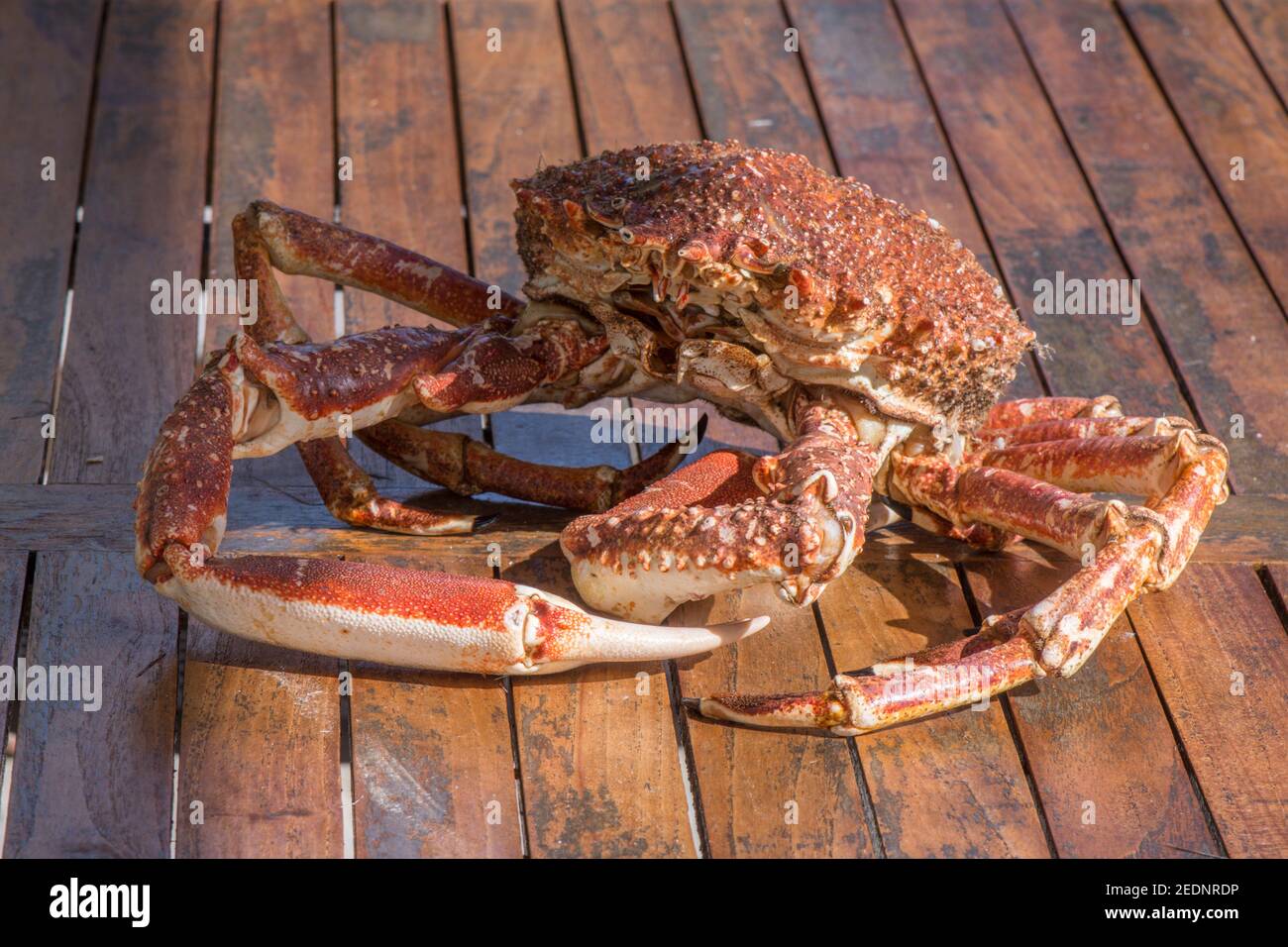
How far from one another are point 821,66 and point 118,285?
2.29 metres

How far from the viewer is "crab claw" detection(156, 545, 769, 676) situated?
2648 millimetres

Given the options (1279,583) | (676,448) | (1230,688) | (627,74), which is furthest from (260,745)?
(627,74)

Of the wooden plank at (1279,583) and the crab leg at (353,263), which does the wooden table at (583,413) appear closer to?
the wooden plank at (1279,583)

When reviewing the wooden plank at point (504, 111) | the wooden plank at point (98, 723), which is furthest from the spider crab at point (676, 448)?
the wooden plank at point (504, 111)

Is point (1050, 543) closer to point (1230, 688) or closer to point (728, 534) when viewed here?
point (1230, 688)

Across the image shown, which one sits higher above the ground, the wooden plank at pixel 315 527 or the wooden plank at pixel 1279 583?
the wooden plank at pixel 315 527

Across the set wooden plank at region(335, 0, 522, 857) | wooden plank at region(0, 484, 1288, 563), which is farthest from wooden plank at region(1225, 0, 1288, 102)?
wooden plank at region(335, 0, 522, 857)

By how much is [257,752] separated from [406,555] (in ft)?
1.97

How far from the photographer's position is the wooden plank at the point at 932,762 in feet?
8.72

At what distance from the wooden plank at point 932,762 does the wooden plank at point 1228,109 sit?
5.78 feet

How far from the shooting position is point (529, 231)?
3.06 metres

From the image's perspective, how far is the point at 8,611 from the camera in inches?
116

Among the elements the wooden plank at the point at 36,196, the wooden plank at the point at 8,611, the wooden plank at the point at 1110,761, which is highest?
the wooden plank at the point at 36,196

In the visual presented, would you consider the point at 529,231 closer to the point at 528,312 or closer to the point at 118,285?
the point at 528,312
